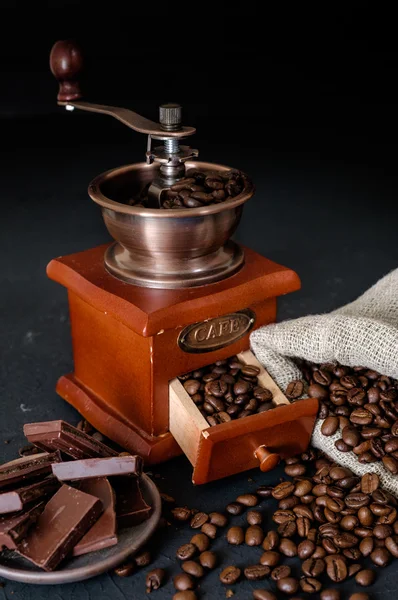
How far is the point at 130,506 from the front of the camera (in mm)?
1574

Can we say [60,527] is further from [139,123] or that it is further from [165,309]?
[139,123]

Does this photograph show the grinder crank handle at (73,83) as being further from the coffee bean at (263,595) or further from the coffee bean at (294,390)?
the coffee bean at (263,595)

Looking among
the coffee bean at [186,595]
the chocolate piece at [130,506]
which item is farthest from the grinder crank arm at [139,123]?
the coffee bean at [186,595]

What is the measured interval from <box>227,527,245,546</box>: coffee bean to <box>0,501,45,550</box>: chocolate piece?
42cm

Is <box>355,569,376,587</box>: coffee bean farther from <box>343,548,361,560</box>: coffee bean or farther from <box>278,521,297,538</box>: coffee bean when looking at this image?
<box>278,521,297,538</box>: coffee bean

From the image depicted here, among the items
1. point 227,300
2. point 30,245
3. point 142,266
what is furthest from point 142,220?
point 30,245

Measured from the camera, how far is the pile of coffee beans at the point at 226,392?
1768 millimetres

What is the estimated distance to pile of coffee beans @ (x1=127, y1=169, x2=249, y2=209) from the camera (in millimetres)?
1814

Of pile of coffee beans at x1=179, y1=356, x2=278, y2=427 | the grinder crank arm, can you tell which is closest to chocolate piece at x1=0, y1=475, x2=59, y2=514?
pile of coffee beans at x1=179, y1=356, x2=278, y2=427

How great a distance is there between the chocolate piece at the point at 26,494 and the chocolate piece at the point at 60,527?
38 millimetres

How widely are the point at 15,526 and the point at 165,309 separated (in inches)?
23.6

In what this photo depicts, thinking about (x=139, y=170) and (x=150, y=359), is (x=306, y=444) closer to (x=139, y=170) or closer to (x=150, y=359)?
(x=150, y=359)

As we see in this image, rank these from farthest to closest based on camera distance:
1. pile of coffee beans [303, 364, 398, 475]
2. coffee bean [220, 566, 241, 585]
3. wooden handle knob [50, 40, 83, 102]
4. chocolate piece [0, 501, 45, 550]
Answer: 1. wooden handle knob [50, 40, 83, 102]
2. pile of coffee beans [303, 364, 398, 475]
3. coffee bean [220, 566, 241, 585]
4. chocolate piece [0, 501, 45, 550]

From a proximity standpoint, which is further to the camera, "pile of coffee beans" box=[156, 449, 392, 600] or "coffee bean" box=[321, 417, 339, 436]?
"coffee bean" box=[321, 417, 339, 436]
